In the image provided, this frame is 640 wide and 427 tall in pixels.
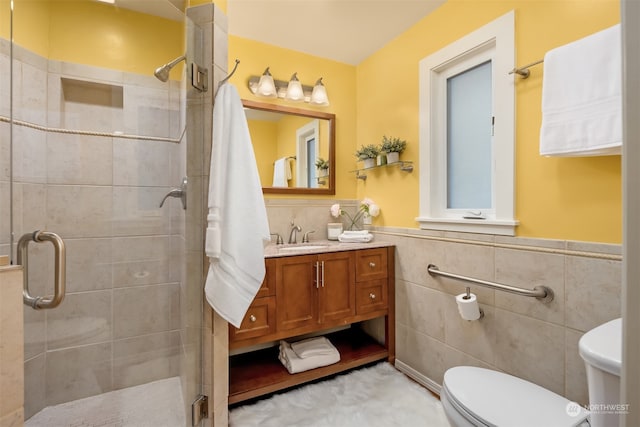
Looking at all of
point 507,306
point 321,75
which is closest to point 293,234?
point 321,75

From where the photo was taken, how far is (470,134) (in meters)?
1.88

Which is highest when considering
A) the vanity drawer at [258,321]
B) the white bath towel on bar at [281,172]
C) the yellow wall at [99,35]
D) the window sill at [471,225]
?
the yellow wall at [99,35]

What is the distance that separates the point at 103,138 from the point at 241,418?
1.74m

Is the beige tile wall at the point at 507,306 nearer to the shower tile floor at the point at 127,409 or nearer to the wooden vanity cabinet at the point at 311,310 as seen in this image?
the wooden vanity cabinet at the point at 311,310

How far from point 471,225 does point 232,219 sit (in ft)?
4.40

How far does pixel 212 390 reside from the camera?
1449mm

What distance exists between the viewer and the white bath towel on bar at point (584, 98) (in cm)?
111

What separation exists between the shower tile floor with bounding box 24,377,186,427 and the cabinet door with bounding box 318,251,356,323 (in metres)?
0.94

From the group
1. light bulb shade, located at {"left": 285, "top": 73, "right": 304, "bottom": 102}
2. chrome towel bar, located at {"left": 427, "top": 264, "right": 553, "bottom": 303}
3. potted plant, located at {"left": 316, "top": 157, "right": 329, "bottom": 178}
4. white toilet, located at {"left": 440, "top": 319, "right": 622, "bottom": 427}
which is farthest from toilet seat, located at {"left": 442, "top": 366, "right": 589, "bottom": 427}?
light bulb shade, located at {"left": 285, "top": 73, "right": 304, "bottom": 102}

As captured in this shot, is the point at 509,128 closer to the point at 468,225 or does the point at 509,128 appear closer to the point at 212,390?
the point at 468,225

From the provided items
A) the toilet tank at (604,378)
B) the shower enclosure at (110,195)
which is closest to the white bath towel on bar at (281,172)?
the shower enclosure at (110,195)

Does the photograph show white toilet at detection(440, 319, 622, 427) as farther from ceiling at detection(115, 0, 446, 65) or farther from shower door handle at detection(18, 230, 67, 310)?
ceiling at detection(115, 0, 446, 65)

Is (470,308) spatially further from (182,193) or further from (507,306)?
(182,193)

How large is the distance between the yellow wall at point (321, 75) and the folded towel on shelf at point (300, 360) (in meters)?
1.17
